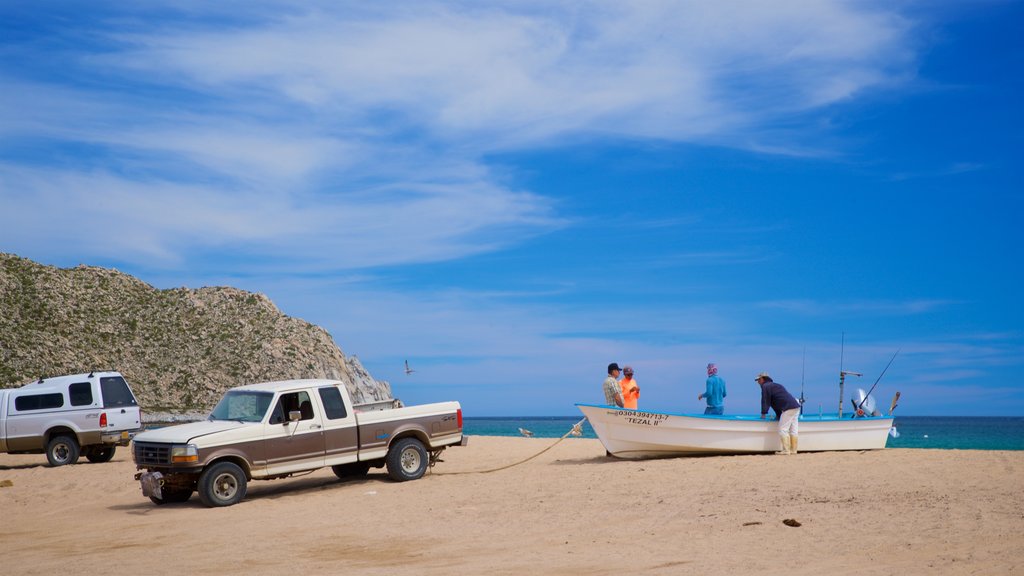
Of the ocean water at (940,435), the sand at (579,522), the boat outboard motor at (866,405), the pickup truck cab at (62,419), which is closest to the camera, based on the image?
the sand at (579,522)

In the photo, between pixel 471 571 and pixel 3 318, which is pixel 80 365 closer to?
pixel 3 318

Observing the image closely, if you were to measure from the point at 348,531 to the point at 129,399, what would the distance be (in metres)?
15.3

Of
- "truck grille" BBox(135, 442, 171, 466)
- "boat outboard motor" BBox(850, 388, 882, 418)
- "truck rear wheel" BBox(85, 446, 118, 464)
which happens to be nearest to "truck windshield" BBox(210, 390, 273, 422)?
"truck grille" BBox(135, 442, 171, 466)

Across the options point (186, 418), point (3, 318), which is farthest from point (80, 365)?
point (186, 418)

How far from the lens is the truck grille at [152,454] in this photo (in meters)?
15.3

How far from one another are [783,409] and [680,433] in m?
2.28

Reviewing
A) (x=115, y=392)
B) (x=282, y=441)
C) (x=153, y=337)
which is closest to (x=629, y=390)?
(x=282, y=441)

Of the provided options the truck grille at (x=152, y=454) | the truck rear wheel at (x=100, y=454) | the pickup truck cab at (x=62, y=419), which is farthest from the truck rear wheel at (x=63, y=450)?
the truck grille at (x=152, y=454)

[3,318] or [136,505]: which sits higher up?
[3,318]

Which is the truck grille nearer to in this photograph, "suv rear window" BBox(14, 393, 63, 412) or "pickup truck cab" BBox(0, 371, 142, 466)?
"pickup truck cab" BBox(0, 371, 142, 466)

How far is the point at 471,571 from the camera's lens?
9.30 metres

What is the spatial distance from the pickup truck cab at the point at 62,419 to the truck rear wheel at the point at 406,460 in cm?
1065

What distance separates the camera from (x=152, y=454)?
51.4 feet

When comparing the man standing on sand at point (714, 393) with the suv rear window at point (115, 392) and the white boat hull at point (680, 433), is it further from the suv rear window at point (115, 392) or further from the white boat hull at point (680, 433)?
the suv rear window at point (115, 392)
